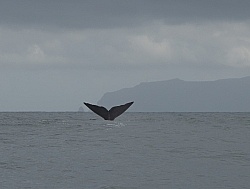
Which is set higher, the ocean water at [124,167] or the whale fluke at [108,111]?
the whale fluke at [108,111]

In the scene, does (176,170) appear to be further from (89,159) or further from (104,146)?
(104,146)

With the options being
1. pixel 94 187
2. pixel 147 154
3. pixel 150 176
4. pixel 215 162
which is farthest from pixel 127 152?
pixel 94 187

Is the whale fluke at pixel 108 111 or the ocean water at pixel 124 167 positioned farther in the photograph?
the whale fluke at pixel 108 111

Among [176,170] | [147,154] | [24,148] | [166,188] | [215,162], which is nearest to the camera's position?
[166,188]

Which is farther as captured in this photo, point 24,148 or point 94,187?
point 24,148

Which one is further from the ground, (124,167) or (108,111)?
(108,111)

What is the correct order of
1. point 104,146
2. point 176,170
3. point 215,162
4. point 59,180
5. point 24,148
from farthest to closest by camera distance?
1. point 104,146
2. point 24,148
3. point 215,162
4. point 176,170
5. point 59,180

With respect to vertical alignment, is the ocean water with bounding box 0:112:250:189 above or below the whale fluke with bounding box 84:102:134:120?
below

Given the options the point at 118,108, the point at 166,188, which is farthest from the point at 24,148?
the point at 118,108

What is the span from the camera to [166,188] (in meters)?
15.0

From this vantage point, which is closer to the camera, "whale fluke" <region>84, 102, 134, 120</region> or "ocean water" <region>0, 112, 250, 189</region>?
"ocean water" <region>0, 112, 250, 189</region>

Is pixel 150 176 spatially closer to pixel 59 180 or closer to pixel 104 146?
pixel 59 180

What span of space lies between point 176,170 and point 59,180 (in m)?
4.96

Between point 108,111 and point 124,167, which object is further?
point 108,111
